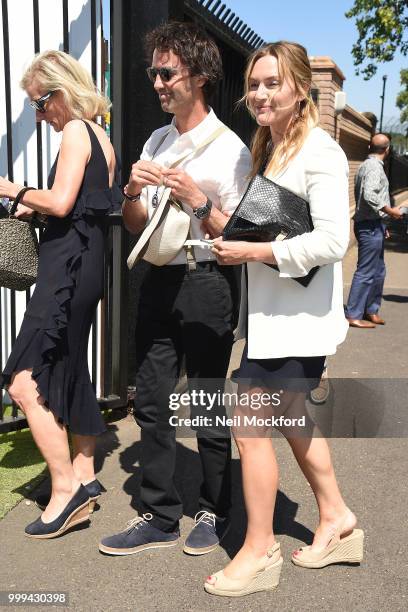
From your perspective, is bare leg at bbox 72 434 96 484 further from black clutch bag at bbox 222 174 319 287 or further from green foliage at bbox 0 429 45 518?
black clutch bag at bbox 222 174 319 287

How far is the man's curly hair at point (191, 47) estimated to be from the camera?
2918 millimetres

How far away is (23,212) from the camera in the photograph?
3.34 metres

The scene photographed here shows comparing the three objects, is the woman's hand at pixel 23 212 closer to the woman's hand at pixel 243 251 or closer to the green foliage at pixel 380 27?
the woman's hand at pixel 243 251

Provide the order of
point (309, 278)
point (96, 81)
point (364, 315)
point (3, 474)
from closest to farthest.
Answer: point (309, 278), point (3, 474), point (96, 81), point (364, 315)

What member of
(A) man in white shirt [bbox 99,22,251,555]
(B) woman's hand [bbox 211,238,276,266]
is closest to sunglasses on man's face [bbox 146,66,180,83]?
(A) man in white shirt [bbox 99,22,251,555]

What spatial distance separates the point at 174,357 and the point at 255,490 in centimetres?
66

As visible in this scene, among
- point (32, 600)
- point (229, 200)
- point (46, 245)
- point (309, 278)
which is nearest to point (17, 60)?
point (46, 245)

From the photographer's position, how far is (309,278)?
272 cm

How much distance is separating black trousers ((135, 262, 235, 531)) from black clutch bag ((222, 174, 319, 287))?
43cm

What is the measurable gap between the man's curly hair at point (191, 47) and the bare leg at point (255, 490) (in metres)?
1.23

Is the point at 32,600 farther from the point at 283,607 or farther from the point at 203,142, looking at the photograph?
the point at 203,142

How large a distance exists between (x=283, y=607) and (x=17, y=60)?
3.40 meters

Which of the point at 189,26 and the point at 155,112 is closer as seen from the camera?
the point at 189,26

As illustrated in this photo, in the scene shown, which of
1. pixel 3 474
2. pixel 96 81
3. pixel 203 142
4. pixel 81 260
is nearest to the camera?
pixel 203 142
